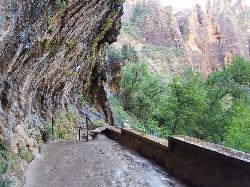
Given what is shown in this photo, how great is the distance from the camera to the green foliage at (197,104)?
31.8 m

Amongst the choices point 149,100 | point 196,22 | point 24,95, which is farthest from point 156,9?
point 24,95

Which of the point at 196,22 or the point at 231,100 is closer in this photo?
the point at 231,100

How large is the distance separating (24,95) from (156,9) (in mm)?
94462

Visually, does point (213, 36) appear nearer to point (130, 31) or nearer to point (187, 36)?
point (187, 36)

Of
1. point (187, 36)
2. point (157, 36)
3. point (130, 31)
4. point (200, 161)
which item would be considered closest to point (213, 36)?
point (187, 36)

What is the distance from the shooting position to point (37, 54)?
12.6 meters

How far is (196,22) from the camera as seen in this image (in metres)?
110

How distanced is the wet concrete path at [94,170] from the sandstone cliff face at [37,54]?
846 millimetres

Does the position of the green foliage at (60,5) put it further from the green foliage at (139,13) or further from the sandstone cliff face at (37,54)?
the green foliage at (139,13)

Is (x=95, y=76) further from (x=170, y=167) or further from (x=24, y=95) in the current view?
(x=170, y=167)

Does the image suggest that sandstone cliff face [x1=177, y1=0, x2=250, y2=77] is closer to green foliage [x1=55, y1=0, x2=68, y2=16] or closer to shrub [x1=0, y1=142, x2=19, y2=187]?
green foliage [x1=55, y1=0, x2=68, y2=16]

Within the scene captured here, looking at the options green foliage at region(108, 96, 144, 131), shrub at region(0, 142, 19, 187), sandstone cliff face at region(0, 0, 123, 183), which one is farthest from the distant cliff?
shrub at region(0, 142, 19, 187)

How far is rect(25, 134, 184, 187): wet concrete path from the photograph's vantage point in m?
8.06

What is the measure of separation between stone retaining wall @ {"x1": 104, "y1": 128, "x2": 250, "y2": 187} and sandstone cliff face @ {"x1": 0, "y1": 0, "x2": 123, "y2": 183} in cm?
348
